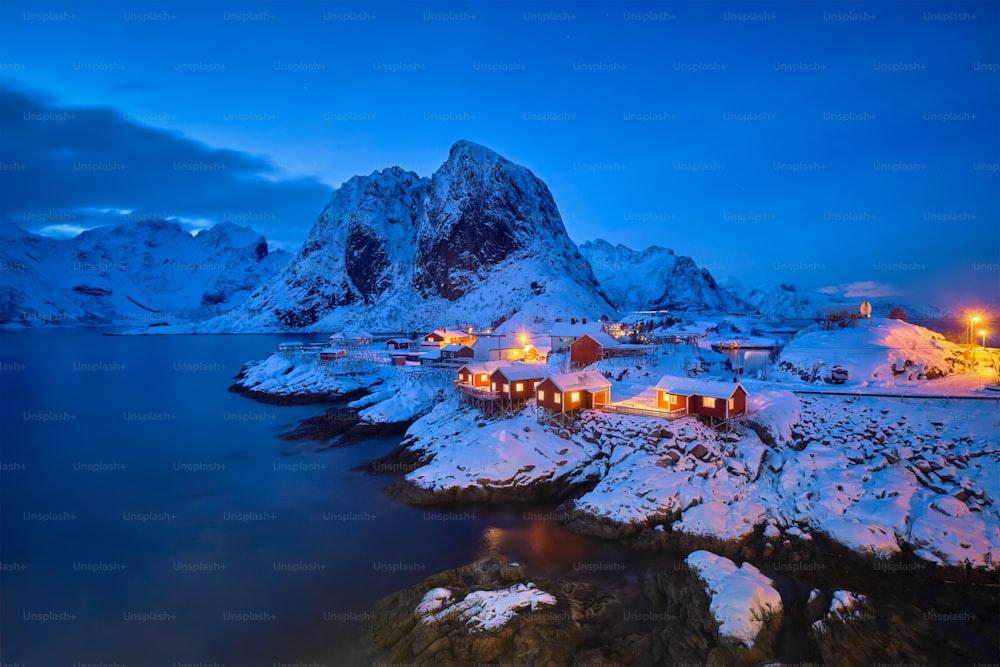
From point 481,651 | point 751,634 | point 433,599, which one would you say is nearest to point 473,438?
point 433,599

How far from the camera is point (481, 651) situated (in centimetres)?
1380

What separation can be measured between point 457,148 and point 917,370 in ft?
490

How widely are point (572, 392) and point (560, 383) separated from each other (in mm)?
1114

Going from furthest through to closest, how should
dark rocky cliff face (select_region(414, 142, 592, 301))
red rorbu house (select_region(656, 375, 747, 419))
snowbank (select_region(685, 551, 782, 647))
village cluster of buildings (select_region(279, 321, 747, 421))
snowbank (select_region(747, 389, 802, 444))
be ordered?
dark rocky cliff face (select_region(414, 142, 592, 301))
village cluster of buildings (select_region(279, 321, 747, 421))
red rorbu house (select_region(656, 375, 747, 419))
snowbank (select_region(747, 389, 802, 444))
snowbank (select_region(685, 551, 782, 647))

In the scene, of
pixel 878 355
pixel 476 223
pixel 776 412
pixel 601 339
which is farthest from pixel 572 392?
pixel 476 223

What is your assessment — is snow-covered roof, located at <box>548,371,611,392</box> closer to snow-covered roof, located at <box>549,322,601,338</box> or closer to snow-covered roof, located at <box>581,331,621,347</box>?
snow-covered roof, located at <box>581,331,621,347</box>

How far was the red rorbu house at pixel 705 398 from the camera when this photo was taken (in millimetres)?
28391

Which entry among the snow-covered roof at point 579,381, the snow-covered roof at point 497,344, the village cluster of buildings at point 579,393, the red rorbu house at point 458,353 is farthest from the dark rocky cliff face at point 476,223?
the snow-covered roof at point 579,381

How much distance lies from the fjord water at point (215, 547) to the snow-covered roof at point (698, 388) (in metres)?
12.0

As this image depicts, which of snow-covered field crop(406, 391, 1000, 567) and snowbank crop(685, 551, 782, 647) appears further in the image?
snow-covered field crop(406, 391, 1000, 567)

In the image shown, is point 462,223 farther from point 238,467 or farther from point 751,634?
point 751,634

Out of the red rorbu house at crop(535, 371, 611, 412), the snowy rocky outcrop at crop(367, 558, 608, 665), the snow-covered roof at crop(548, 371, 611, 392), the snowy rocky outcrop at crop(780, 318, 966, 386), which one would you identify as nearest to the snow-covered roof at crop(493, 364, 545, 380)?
the red rorbu house at crop(535, 371, 611, 412)

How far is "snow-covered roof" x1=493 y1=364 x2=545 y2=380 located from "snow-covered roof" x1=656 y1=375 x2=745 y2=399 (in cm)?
1002

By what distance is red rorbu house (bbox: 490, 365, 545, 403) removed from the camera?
36312mm
